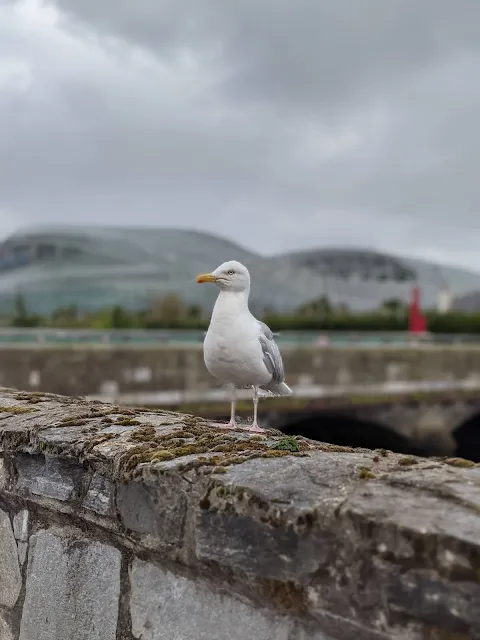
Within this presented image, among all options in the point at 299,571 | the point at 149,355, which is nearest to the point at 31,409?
the point at 299,571

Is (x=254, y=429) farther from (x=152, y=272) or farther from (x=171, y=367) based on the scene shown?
(x=152, y=272)

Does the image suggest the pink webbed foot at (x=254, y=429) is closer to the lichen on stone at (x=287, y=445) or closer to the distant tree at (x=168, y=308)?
the lichen on stone at (x=287, y=445)

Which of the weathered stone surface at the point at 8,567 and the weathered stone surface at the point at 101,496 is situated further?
the weathered stone surface at the point at 8,567

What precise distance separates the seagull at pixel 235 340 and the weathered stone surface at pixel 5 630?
1019mm

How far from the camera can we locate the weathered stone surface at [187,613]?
1.71 meters

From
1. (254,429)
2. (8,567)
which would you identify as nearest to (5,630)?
(8,567)

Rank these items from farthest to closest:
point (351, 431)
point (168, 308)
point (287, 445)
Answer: point (168, 308), point (351, 431), point (287, 445)

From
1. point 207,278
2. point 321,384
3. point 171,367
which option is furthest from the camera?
point 321,384

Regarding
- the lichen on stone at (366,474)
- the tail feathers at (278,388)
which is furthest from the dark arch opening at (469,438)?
the lichen on stone at (366,474)

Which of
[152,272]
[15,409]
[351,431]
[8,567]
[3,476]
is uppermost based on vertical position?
[152,272]

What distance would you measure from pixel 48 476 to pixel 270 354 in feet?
3.27

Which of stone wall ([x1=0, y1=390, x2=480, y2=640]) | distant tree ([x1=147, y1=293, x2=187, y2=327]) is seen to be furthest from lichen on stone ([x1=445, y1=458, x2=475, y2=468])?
distant tree ([x1=147, y1=293, x2=187, y2=327])

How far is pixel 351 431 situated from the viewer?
65.6 feet

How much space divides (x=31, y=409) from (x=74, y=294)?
78081 millimetres
